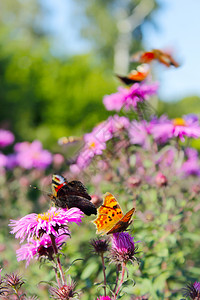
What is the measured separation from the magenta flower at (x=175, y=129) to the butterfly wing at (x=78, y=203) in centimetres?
94

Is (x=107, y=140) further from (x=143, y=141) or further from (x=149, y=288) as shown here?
(x=149, y=288)

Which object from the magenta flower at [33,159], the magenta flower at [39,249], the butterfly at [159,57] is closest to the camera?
the magenta flower at [39,249]

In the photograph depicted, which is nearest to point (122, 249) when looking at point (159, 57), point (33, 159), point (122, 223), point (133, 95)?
point (122, 223)

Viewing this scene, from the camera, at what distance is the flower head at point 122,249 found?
1298 millimetres

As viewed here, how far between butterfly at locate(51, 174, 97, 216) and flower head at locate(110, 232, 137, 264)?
0.57 feet

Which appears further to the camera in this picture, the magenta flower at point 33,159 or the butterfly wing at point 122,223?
the magenta flower at point 33,159

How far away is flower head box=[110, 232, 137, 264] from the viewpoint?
1298 millimetres

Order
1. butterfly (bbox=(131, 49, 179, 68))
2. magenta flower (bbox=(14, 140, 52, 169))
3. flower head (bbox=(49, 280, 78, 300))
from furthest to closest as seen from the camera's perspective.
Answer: magenta flower (bbox=(14, 140, 52, 169)) → butterfly (bbox=(131, 49, 179, 68)) → flower head (bbox=(49, 280, 78, 300))

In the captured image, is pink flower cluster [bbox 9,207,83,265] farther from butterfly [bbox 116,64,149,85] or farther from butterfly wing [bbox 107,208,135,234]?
butterfly [bbox 116,64,149,85]

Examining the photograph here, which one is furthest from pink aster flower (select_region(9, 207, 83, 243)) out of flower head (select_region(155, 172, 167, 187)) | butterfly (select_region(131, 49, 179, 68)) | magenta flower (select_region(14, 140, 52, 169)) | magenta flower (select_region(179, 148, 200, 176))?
magenta flower (select_region(14, 140, 52, 169))

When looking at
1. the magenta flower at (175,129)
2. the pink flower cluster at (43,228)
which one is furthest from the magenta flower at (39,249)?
the magenta flower at (175,129)

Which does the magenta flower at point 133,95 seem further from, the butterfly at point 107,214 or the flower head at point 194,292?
the flower head at point 194,292

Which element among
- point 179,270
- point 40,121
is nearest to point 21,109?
point 40,121

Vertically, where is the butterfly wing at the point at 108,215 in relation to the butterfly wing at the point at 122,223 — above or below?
above
